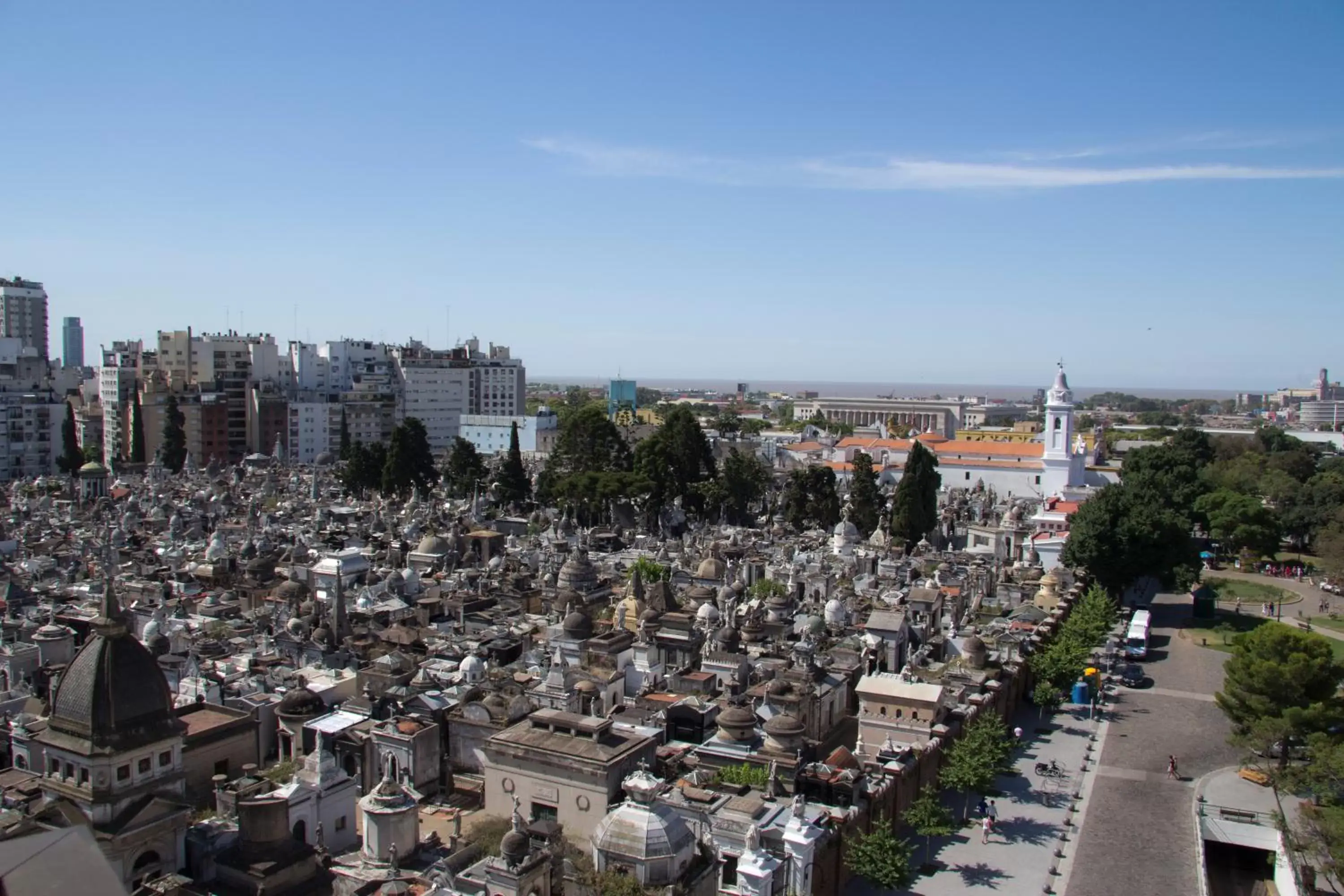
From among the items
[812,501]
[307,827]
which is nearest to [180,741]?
[307,827]

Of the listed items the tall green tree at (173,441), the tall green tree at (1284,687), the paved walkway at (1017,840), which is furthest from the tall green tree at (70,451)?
the tall green tree at (1284,687)

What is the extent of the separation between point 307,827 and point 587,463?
A: 1789 inches

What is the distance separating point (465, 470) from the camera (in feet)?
216

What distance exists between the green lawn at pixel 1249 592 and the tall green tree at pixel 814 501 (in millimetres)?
19143

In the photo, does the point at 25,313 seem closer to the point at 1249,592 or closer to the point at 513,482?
the point at 513,482

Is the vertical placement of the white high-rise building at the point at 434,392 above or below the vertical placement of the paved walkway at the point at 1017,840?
above

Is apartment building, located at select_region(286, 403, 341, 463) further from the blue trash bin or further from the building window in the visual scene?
the building window

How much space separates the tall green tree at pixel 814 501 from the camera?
57.8 meters

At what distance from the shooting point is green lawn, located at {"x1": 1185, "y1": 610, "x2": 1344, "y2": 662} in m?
37.2

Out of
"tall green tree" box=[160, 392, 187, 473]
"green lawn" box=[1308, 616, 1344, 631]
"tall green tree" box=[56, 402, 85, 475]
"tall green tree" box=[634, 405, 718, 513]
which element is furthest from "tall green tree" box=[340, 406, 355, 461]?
"green lawn" box=[1308, 616, 1344, 631]

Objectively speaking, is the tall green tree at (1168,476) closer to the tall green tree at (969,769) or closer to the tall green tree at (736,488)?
the tall green tree at (736,488)

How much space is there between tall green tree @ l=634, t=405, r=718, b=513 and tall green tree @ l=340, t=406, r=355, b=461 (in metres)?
21.2

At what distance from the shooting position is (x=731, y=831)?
18.2 meters

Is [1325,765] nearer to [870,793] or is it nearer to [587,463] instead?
[870,793]
